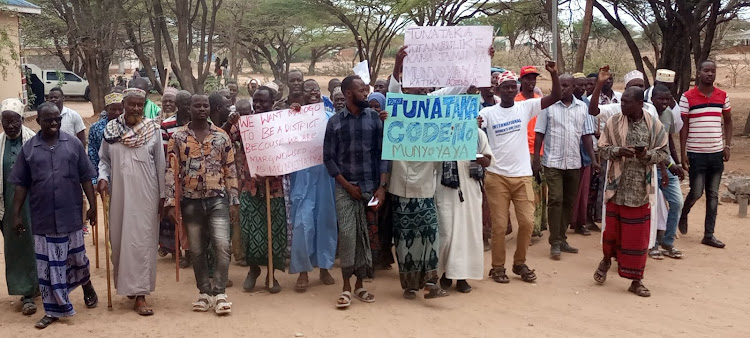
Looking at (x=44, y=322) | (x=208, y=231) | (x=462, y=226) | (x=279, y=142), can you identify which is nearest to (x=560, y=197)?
(x=462, y=226)

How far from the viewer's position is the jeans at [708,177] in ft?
26.1

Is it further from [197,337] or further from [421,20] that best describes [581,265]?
[421,20]

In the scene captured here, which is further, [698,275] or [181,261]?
[181,261]

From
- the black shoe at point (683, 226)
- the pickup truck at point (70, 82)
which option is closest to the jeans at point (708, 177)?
the black shoe at point (683, 226)

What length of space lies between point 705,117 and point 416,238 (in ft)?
12.1

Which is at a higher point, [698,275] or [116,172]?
[116,172]

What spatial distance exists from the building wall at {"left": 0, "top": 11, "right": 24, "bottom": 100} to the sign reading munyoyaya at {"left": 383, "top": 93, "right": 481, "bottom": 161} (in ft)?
56.3

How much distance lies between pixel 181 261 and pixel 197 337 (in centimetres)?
230

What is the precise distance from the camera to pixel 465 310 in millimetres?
5887

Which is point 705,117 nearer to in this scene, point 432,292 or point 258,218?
point 432,292

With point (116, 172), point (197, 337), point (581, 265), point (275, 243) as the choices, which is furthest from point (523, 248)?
point (116, 172)

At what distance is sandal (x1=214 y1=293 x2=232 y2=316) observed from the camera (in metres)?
5.75

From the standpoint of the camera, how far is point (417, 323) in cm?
557

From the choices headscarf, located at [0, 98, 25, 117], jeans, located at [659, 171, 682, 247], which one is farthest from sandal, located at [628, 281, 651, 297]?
headscarf, located at [0, 98, 25, 117]
